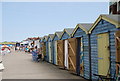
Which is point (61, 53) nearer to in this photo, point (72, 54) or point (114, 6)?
point (72, 54)

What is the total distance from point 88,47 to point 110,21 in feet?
10.2

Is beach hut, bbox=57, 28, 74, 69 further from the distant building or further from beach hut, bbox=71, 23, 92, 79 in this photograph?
the distant building

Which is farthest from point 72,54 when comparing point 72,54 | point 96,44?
point 96,44

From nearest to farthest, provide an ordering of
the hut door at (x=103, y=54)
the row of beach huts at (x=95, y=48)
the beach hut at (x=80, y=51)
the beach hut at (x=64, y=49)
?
1. the row of beach huts at (x=95, y=48)
2. the hut door at (x=103, y=54)
3. the beach hut at (x=80, y=51)
4. the beach hut at (x=64, y=49)

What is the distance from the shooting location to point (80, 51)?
13.6m

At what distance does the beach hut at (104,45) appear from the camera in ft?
30.3

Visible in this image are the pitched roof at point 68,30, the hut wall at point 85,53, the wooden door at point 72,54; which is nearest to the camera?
the hut wall at point 85,53

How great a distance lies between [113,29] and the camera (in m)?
9.23

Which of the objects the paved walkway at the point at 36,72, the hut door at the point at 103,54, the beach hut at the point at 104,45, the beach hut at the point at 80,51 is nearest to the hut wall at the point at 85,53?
the beach hut at the point at 80,51

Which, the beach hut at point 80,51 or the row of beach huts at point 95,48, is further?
the beach hut at point 80,51

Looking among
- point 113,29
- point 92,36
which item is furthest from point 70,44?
point 113,29

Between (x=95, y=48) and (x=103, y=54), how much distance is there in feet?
3.73

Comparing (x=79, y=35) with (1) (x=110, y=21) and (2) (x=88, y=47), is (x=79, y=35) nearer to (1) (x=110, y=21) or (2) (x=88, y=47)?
(2) (x=88, y=47)

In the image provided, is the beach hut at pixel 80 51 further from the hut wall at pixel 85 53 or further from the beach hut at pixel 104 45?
the beach hut at pixel 104 45
